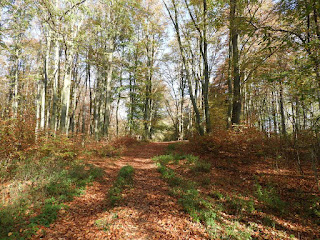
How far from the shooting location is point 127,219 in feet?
13.1

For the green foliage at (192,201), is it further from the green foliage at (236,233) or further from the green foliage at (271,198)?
the green foliage at (271,198)

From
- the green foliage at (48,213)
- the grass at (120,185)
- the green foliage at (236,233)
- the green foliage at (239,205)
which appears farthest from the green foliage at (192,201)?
the green foliage at (48,213)

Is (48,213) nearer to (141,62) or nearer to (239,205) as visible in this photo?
(239,205)

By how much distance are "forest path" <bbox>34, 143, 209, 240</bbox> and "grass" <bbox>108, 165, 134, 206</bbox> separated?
0.16m

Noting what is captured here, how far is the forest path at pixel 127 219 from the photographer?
11.3 ft

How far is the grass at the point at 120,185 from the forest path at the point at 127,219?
0.53 feet

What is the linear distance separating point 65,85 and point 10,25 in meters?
6.21

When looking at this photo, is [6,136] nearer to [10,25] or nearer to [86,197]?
[86,197]

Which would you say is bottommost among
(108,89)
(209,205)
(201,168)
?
(209,205)

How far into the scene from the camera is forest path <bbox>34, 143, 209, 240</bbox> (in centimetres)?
344

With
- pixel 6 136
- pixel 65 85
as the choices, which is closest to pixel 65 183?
pixel 6 136

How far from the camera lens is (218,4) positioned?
29.1 ft

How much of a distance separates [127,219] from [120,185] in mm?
1867

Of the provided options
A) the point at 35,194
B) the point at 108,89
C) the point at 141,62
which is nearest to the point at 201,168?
the point at 35,194
